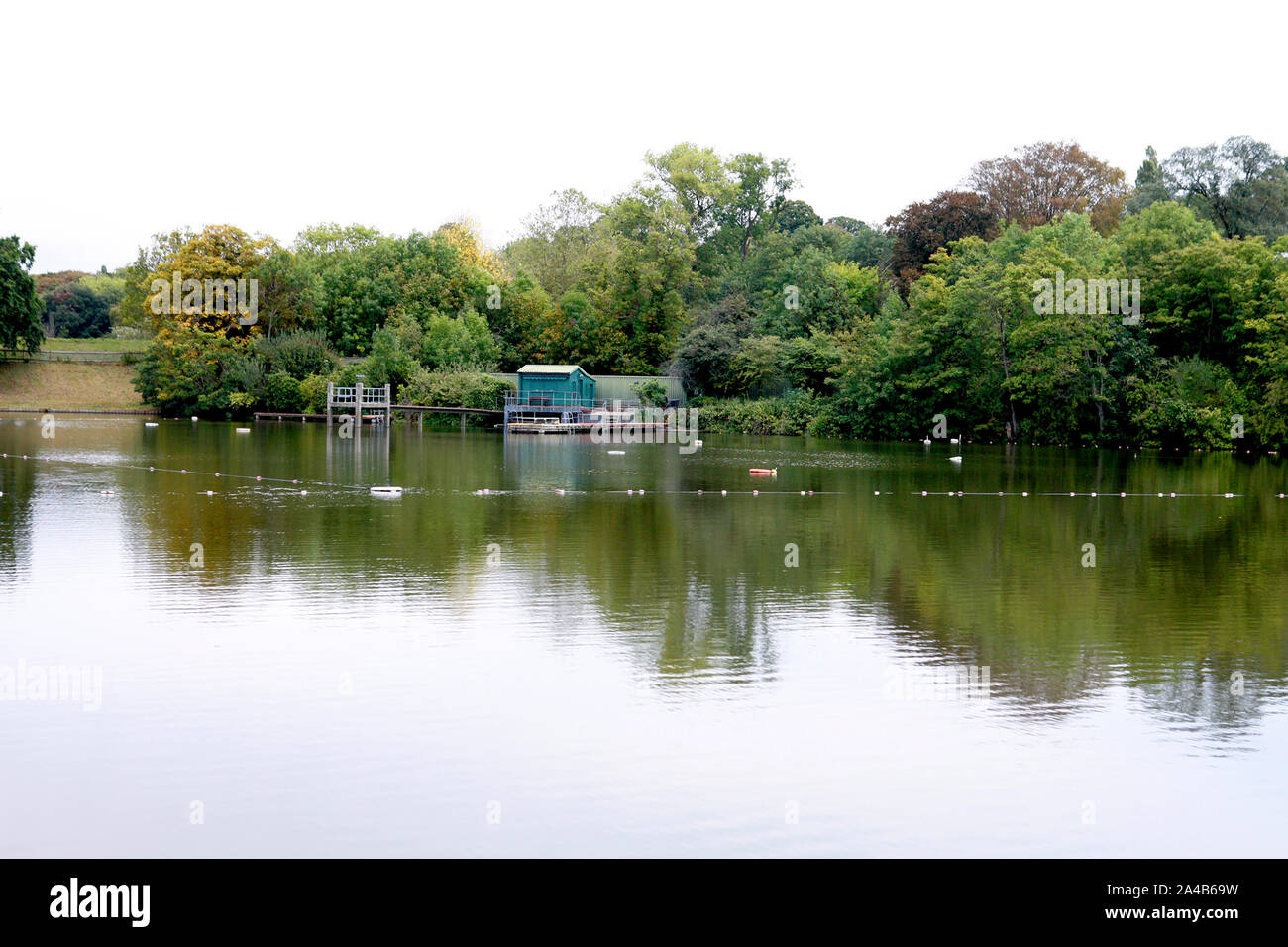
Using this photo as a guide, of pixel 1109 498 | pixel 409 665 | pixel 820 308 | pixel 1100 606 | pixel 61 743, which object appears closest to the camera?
pixel 61 743

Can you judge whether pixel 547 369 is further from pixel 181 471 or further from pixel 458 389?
pixel 181 471

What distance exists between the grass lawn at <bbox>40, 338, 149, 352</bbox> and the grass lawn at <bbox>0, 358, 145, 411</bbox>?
203 inches

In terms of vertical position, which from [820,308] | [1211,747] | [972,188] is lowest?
[1211,747]

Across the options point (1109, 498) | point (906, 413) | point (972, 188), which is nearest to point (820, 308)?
point (906, 413)

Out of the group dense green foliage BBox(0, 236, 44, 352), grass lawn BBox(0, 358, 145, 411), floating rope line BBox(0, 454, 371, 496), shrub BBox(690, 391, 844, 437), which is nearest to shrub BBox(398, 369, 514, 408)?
shrub BBox(690, 391, 844, 437)

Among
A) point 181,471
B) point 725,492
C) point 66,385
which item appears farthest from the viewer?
point 66,385

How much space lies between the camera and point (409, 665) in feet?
31.5

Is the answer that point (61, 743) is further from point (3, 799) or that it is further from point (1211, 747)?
point (1211, 747)

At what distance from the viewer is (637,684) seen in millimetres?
9156

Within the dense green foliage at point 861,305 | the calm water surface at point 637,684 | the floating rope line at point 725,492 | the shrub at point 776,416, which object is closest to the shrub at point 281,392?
the dense green foliage at point 861,305

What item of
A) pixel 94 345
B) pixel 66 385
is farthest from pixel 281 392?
pixel 94 345

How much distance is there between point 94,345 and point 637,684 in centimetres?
8707

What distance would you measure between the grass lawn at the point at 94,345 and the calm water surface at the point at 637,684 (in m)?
68.4

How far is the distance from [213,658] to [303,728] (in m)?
2.17
